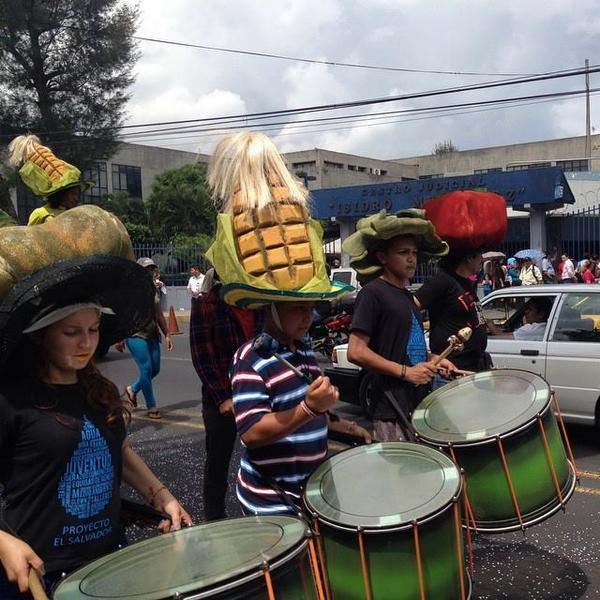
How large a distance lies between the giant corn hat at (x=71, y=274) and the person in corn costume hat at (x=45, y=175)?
1599mm

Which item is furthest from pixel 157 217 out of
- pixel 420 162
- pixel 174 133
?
pixel 420 162

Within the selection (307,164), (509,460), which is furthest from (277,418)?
(307,164)

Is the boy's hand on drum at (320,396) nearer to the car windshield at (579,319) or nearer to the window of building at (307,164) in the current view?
the car windshield at (579,319)

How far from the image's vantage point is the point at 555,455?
2756 mm

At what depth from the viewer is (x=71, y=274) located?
6.44 ft

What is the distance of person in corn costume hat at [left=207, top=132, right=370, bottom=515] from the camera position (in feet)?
7.26

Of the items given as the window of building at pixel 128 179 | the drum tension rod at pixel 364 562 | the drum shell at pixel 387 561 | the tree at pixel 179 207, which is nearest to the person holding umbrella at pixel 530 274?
the drum shell at pixel 387 561

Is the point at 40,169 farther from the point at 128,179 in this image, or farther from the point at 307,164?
the point at 307,164

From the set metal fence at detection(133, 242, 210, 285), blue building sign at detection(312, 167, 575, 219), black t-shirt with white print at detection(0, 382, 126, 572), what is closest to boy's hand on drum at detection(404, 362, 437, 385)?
black t-shirt with white print at detection(0, 382, 126, 572)

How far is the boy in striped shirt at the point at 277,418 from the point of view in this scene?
221cm

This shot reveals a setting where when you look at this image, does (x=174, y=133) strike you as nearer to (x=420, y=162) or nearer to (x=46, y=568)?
(x=46, y=568)

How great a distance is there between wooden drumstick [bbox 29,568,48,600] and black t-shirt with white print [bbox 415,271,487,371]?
2860 millimetres

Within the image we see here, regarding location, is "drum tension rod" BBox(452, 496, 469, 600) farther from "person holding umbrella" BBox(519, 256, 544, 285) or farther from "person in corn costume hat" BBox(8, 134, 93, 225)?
"person holding umbrella" BBox(519, 256, 544, 285)

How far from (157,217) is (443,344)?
124 feet
